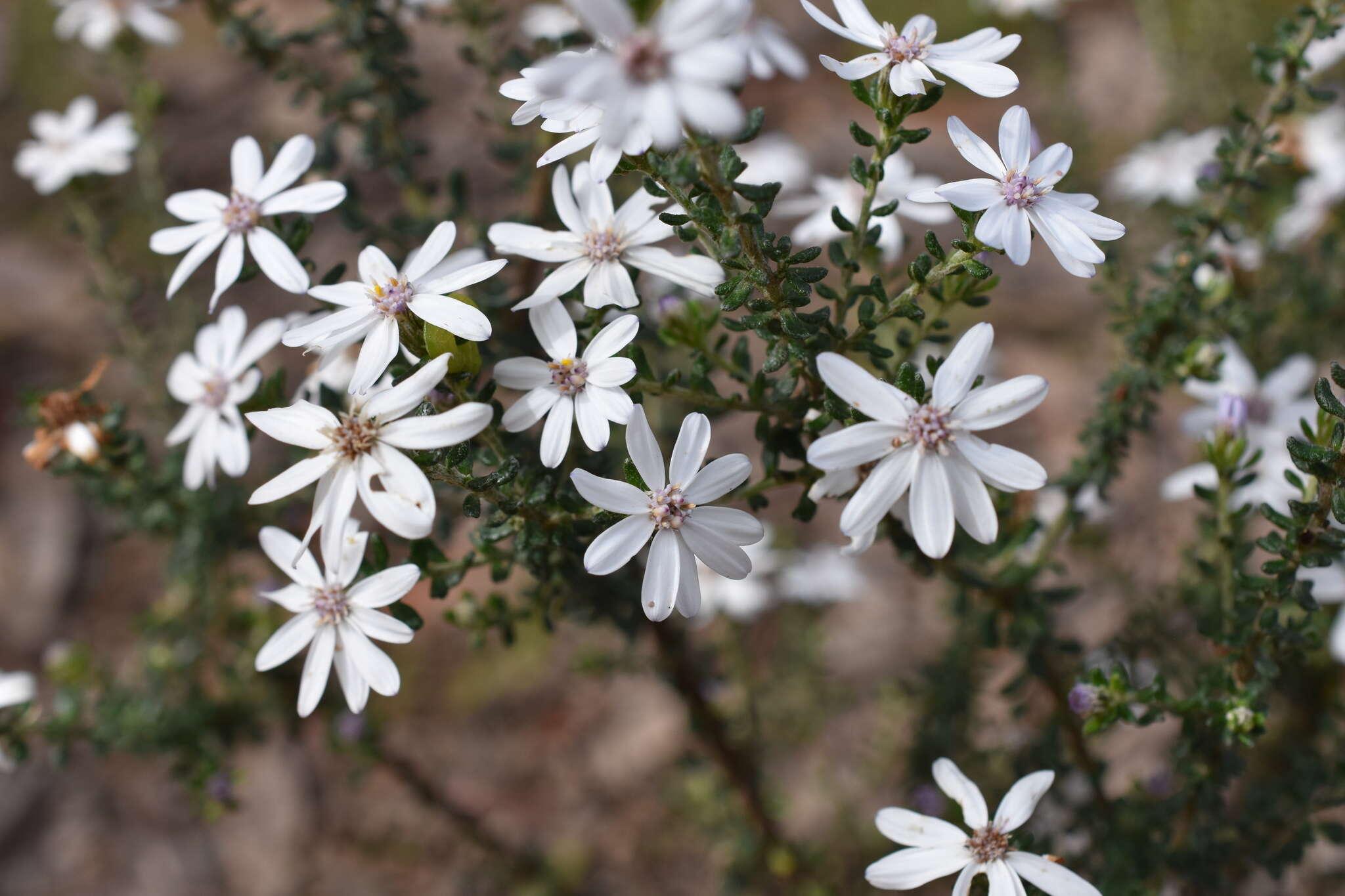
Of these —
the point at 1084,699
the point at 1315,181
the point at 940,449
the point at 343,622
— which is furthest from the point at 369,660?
the point at 1315,181

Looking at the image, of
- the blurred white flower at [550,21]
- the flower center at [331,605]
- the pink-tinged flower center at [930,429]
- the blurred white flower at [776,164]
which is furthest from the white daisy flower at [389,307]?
the blurred white flower at [550,21]

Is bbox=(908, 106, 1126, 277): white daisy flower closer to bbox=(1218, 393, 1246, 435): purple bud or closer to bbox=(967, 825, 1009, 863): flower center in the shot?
bbox=(1218, 393, 1246, 435): purple bud

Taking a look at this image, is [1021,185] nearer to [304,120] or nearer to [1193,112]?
[1193,112]

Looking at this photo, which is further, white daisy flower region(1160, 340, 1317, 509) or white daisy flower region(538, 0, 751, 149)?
white daisy flower region(1160, 340, 1317, 509)

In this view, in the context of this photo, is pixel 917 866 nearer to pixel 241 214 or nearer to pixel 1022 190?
pixel 1022 190

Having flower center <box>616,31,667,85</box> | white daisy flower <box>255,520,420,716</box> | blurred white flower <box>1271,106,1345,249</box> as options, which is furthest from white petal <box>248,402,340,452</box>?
blurred white flower <box>1271,106,1345,249</box>

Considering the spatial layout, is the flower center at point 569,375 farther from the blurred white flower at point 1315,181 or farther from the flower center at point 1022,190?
the blurred white flower at point 1315,181
